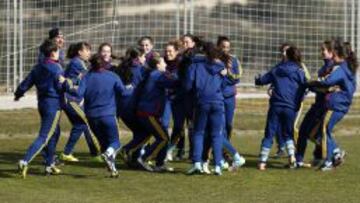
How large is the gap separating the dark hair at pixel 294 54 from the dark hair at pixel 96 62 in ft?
8.60

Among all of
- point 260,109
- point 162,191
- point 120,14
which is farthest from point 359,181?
point 120,14

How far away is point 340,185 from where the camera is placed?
11617 millimetres

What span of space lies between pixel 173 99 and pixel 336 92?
89.3 inches

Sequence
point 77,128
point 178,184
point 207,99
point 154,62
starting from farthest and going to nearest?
point 77,128 < point 154,62 < point 207,99 < point 178,184

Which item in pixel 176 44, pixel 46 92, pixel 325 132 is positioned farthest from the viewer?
pixel 176 44

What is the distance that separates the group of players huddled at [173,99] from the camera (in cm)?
1226

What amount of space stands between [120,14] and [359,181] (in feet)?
56.2

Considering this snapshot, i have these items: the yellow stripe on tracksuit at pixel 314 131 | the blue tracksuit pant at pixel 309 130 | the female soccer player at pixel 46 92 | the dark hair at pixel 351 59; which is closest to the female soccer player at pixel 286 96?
the blue tracksuit pant at pixel 309 130

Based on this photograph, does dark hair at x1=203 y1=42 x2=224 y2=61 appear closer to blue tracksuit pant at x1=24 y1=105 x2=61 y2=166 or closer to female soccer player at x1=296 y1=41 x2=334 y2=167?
female soccer player at x1=296 y1=41 x2=334 y2=167

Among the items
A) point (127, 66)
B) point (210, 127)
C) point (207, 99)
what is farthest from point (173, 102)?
point (207, 99)

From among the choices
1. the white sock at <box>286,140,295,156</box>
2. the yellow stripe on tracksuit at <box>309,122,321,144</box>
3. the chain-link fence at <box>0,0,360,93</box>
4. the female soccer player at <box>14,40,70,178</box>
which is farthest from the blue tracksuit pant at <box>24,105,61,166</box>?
the chain-link fence at <box>0,0,360,93</box>

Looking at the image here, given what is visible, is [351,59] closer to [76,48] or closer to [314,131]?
[314,131]

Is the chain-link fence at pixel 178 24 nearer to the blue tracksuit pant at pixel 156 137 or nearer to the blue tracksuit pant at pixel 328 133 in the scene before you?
the blue tracksuit pant at pixel 328 133

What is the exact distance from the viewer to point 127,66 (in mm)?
13273
